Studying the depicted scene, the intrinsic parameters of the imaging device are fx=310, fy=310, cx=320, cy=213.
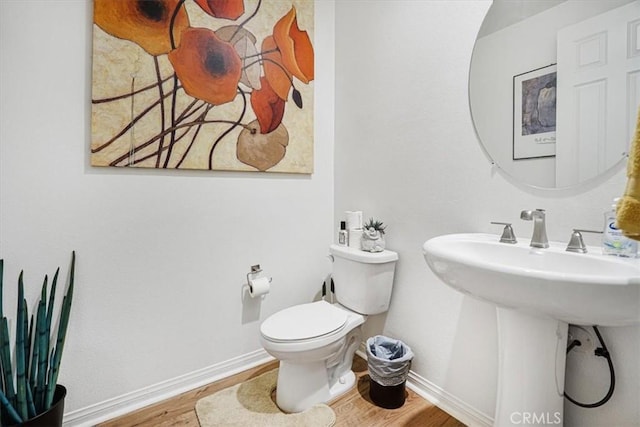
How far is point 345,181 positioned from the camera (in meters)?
2.01

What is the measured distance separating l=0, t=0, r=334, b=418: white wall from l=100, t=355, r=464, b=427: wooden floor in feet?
0.43

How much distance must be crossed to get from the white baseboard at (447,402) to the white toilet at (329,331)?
324mm

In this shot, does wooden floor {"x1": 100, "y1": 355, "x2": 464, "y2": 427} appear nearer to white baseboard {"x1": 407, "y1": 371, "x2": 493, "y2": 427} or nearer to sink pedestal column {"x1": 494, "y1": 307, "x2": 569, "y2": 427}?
white baseboard {"x1": 407, "y1": 371, "x2": 493, "y2": 427}

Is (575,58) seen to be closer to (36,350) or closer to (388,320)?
(388,320)

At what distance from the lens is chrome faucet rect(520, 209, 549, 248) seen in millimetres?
1065

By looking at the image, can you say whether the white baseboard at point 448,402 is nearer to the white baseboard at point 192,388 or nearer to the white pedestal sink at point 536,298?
the white baseboard at point 192,388

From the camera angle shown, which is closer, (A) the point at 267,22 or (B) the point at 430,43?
(B) the point at 430,43

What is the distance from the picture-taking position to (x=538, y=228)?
3.52ft

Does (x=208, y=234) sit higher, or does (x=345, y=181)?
(x=345, y=181)

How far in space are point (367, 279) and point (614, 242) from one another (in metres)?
0.98

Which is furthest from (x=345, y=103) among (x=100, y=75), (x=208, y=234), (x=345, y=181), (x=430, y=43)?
(x=100, y=75)

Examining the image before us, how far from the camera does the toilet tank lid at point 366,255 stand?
1597 mm

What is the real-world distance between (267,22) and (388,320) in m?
1.83

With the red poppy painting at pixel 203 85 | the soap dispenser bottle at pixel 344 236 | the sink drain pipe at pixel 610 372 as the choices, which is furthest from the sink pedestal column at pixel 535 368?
the red poppy painting at pixel 203 85
